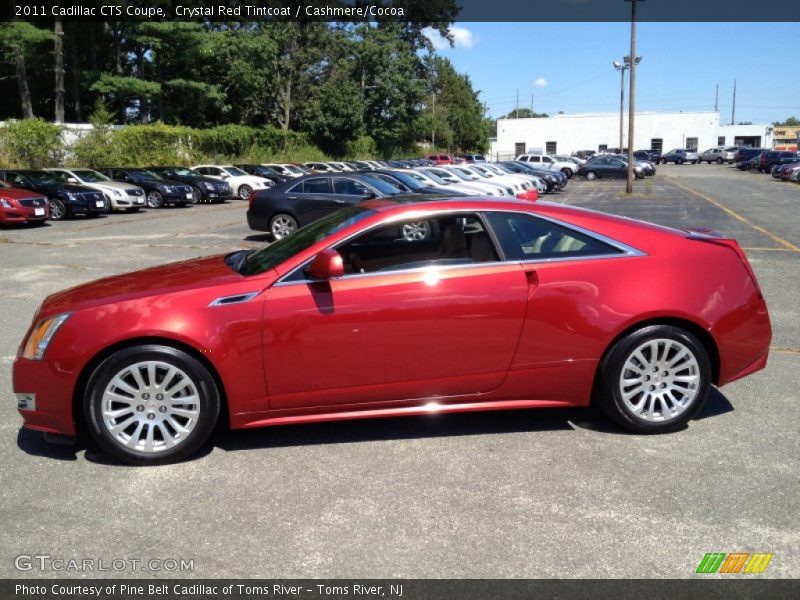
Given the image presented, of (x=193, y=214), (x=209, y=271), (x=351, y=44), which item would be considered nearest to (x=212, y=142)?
(x=351, y=44)

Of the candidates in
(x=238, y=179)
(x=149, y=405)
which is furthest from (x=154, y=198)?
(x=149, y=405)

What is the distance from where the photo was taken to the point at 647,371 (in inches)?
173

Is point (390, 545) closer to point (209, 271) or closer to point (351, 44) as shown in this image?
point (209, 271)

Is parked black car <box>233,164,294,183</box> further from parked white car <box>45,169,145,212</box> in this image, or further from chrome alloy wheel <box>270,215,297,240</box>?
chrome alloy wheel <box>270,215,297,240</box>

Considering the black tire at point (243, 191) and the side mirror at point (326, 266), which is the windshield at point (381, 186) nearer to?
the side mirror at point (326, 266)

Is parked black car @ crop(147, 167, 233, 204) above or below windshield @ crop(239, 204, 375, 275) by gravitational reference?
above

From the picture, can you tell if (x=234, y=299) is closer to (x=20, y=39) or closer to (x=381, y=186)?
(x=381, y=186)

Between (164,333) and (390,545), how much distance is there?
174 centimetres

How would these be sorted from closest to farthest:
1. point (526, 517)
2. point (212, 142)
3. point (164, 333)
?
1. point (526, 517)
2. point (164, 333)
3. point (212, 142)

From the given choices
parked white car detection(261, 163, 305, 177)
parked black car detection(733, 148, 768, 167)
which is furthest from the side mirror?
parked black car detection(733, 148, 768, 167)

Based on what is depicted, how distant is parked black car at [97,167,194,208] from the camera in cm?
2636

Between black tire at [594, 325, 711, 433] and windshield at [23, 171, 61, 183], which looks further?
windshield at [23, 171, 61, 183]

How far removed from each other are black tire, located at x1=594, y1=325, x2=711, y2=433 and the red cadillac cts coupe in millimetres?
12

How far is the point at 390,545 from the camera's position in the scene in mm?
3236
